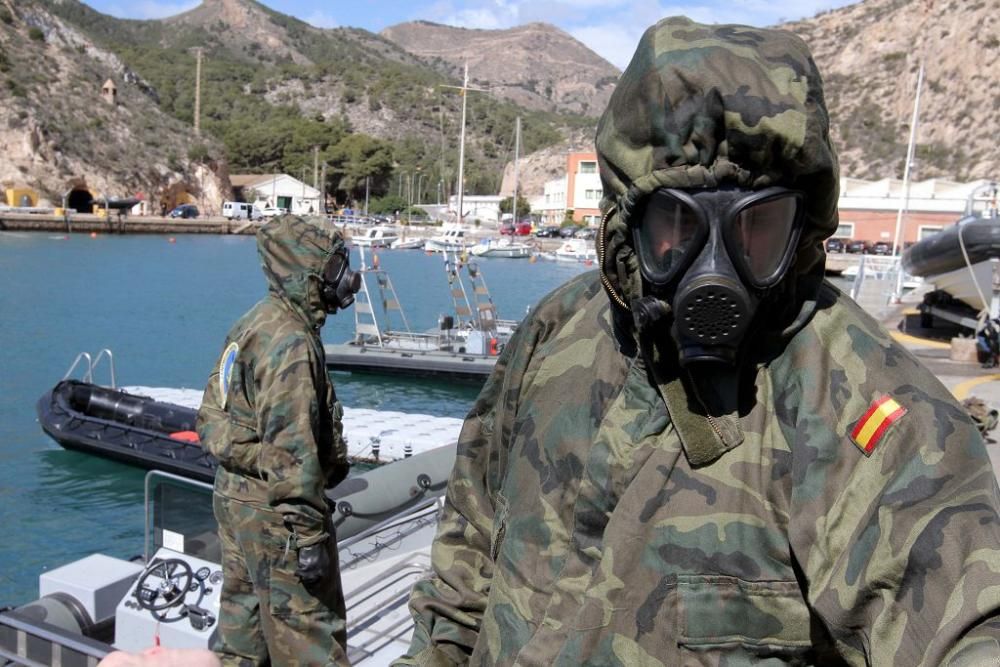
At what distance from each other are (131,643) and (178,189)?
7145 centimetres

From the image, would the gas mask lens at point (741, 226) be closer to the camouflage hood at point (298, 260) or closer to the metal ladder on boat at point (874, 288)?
the camouflage hood at point (298, 260)

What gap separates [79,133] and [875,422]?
70.7 meters

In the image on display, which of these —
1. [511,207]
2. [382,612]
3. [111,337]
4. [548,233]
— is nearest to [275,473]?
[382,612]

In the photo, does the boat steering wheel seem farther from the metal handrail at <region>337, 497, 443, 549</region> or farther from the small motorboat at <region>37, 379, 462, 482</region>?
the small motorboat at <region>37, 379, 462, 482</region>

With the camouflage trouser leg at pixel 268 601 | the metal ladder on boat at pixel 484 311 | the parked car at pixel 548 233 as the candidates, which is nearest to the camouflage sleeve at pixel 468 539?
the camouflage trouser leg at pixel 268 601

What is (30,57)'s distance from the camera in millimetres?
66375

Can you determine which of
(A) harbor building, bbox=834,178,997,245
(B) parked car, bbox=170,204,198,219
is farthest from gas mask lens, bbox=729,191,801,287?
(B) parked car, bbox=170,204,198,219

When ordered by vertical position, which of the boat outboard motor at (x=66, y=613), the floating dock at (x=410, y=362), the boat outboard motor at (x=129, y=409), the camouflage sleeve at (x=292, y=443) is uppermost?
the camouflage sleeve at (x=292, y=443)

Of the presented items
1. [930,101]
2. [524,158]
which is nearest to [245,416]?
[930,101]

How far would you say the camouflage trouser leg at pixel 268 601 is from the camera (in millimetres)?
3275

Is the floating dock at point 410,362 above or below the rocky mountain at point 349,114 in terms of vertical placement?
below

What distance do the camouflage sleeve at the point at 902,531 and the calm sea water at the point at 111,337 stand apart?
815 centimetres

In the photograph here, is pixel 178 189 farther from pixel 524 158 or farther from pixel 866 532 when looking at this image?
pixel 866 532

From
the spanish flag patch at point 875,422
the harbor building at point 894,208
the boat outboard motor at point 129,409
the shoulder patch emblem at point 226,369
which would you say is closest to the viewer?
the spanish flag patch at point 875,422
